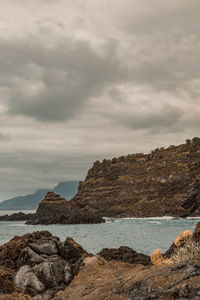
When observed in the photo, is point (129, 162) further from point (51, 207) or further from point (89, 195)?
point (51, 207)

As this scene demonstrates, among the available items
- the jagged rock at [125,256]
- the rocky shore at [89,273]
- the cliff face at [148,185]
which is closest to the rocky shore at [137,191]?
the cliff face at [148,185]

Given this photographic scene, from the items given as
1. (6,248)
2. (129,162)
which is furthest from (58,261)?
(129,162)

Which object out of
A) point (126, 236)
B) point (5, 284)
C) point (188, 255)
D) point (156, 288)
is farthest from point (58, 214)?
point (156, 288)

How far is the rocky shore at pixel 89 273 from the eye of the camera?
729 cm

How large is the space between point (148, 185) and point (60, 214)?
47.1 m

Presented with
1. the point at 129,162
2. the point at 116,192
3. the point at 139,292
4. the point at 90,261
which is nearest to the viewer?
the point at 139,292

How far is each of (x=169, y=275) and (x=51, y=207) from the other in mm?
A: 128041

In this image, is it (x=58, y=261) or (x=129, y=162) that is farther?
(x=129, y=162)

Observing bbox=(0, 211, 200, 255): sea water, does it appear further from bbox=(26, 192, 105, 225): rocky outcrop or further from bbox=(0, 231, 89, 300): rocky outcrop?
bbox=(26, 192, 105, 225): rocky outcrop

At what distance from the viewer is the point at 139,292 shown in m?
7.41

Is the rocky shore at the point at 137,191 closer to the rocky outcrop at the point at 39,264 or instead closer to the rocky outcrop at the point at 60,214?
the rocky outcrop at the point at 60,214

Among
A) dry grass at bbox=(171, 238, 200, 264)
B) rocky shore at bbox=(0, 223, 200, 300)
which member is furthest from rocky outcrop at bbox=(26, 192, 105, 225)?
dry grass at bbox=(171, 238, 200, 264)

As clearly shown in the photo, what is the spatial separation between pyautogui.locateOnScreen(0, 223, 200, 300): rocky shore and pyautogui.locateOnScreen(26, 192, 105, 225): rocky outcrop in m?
85.0

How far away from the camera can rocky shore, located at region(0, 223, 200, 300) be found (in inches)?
287
